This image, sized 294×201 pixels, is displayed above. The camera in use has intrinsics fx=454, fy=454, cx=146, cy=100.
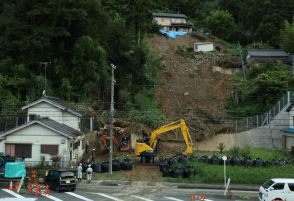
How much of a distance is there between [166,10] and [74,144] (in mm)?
68613

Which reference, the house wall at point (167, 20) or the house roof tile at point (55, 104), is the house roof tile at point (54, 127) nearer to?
the house roof tile at point (55, 104)

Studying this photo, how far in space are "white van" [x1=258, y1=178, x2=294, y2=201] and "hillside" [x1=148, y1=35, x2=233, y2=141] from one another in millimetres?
20627

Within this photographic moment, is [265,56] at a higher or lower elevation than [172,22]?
lower

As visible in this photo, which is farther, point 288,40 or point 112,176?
point 288,40

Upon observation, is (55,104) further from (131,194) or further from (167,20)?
(167,20)

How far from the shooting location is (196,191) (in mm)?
28688

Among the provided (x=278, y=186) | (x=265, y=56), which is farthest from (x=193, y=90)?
(x=278, y=186)

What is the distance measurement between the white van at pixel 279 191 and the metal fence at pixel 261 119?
72.9 feet

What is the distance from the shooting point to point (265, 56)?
213 ft

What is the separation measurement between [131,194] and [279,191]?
852cm

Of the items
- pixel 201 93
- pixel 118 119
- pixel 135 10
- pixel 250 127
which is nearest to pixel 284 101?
pixel 250 127

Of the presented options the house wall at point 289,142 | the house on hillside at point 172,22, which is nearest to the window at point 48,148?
the house wall at point 289,142

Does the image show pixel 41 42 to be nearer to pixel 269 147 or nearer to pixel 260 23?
pixel 269 147

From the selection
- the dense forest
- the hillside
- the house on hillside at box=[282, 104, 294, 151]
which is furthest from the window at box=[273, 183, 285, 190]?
the dense forest
